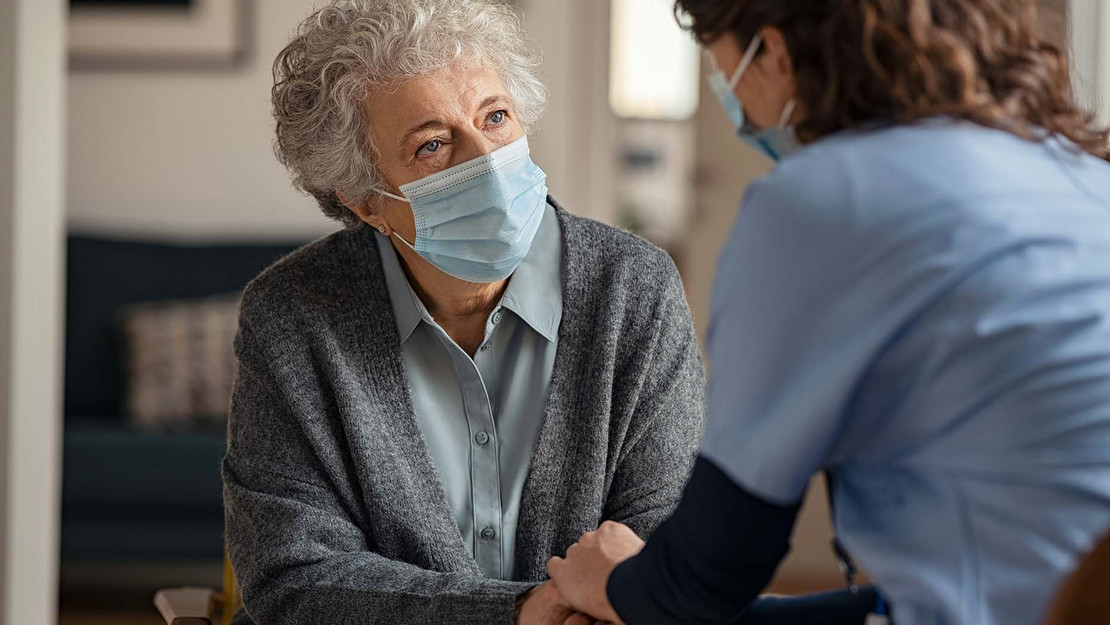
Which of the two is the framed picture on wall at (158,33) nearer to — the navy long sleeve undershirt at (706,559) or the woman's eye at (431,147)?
the woman's eye at (431,147)

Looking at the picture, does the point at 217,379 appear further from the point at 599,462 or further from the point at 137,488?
the point at 599,462

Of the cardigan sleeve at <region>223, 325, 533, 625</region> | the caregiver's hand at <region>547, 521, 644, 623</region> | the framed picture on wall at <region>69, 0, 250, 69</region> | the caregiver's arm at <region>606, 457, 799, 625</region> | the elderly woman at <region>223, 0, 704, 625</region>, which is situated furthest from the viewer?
the framed picture on wall at <region>69, 0, 250, 69</region>

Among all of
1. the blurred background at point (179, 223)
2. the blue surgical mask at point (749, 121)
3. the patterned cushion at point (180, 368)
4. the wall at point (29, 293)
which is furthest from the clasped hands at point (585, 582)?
the patterned cushion at point (180, 368)

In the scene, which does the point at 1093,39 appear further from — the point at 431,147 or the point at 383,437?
the point at 383,437

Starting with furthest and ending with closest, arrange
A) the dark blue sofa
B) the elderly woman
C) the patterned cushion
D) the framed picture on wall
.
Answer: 1. the framed picture on wall
2. the patterned cushion
3. the dark blue sofa
4. the elderly woman

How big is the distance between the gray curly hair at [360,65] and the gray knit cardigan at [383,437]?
0.13 meters

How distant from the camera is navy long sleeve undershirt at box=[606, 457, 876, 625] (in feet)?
3.16

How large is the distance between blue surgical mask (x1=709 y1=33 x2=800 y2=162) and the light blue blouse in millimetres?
463

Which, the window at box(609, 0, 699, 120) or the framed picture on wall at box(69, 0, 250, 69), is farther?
the window at box(609, 0, 699, 120)

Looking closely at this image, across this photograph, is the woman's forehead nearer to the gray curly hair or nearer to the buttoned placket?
the gray curly hair

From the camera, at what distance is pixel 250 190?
4.18 m

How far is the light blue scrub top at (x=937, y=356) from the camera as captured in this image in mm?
862

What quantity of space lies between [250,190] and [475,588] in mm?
3095

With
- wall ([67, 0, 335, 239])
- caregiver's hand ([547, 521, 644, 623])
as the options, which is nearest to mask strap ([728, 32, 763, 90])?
caregiver's hand ([547, 521, 644, 623])
